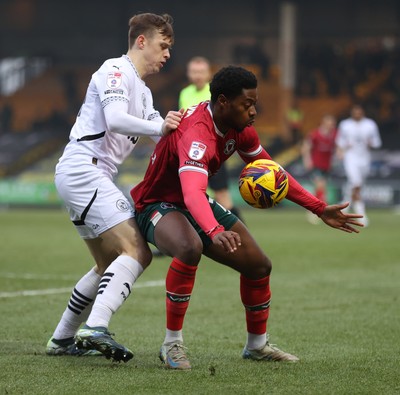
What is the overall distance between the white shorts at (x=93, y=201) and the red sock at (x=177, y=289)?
49 cm

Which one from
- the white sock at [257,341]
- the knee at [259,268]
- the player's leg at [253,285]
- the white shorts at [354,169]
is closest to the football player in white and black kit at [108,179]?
the player's leg at [253,285]

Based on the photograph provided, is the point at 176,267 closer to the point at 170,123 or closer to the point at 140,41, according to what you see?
the point at 170,123

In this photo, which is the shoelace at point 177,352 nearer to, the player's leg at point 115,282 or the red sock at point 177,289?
the red sock at point 177,289

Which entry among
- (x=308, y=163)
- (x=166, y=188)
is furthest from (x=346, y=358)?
(x=308, y=163)

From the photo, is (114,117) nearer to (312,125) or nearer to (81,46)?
(312,125)

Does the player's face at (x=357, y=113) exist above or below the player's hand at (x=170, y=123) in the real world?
below

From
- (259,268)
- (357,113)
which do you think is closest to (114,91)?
(259,268)

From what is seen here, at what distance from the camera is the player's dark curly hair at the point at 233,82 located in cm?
590

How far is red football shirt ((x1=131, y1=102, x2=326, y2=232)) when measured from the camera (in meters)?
5.66

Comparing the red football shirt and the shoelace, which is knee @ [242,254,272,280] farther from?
the shoelace

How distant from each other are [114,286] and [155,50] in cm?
159

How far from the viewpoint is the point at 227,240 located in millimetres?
5473

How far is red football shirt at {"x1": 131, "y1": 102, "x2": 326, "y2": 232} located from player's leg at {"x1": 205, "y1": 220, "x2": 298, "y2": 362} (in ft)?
1.29

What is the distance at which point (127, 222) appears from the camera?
6102 millimetres
